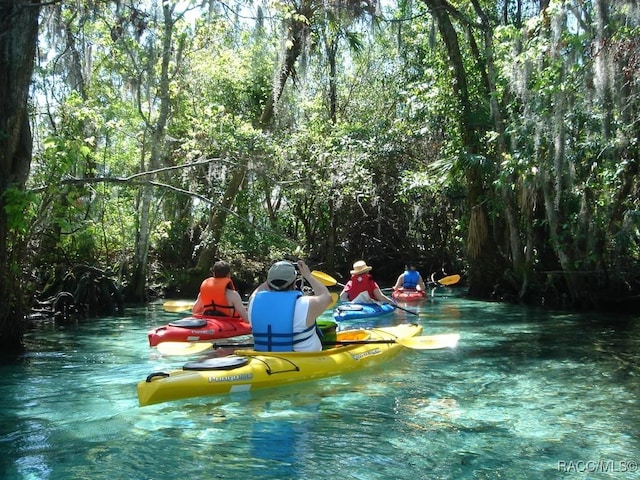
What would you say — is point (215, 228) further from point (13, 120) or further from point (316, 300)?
point (316, 300)

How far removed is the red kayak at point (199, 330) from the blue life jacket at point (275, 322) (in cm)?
231

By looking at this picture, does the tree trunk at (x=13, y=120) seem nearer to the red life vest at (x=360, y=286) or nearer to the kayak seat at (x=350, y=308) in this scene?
the kayak seat at (x=350, y=308)

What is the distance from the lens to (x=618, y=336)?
10.5 m

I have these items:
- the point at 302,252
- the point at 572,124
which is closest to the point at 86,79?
the point at 572,124

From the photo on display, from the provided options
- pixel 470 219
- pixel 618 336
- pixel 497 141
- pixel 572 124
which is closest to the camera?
pixel 618 336

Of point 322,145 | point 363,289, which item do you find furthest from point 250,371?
point 322,145

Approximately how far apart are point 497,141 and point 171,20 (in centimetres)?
781

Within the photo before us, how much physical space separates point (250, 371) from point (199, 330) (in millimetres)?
2903

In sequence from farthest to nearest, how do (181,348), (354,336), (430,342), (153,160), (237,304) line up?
(153,160)
(237,304)
(354,336)
(430,342)
(181,348)

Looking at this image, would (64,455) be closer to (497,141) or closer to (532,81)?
(532,81)

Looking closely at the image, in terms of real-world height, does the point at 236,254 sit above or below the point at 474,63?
below

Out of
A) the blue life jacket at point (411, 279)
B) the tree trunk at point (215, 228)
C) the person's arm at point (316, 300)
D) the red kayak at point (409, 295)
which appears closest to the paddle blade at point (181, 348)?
the person's arm at point (316, 300)

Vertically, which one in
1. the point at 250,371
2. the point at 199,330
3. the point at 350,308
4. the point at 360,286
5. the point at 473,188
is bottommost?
the point at 250,371

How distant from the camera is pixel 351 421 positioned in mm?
5754
